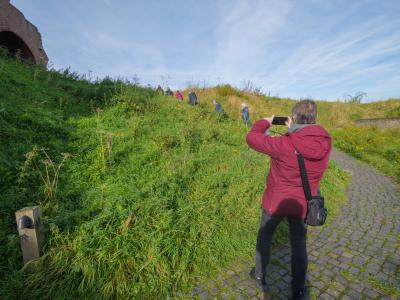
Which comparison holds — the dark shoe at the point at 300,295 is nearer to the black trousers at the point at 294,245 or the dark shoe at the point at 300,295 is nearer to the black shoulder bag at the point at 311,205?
the black trousers at the point at 294,245

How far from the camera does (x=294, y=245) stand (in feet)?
8.27

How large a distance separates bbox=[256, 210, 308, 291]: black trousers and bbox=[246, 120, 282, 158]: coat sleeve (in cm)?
72

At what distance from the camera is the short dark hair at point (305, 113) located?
2.30 metres

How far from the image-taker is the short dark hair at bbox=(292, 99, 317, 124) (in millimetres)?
2303

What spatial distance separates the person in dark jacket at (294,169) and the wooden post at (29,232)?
99.4 inches

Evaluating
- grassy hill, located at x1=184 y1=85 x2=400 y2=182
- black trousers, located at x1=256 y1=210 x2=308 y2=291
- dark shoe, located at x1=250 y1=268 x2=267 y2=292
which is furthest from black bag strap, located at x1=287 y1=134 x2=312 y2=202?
grassy hill, located at x1=184 y1=85 x2=400 y2=182

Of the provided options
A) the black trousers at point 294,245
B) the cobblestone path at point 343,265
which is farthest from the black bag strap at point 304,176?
the cobblestone path at point 343,265

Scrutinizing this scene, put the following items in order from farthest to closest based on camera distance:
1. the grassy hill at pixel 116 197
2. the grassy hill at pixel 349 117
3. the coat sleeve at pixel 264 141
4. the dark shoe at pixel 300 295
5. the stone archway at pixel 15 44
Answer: the grassy hill at pixel 349 117
the stone archway at pixel 15 44
the grassy hill at pixel 116 197
the dark shoe at pixel 300 295
the coat sleeve at pixel 264 141

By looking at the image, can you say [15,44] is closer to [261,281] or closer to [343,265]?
[261,281]

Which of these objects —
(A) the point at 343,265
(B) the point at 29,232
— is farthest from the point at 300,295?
(B) the point at 29,232

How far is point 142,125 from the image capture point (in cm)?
735

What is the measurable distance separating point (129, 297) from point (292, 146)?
7.95ft

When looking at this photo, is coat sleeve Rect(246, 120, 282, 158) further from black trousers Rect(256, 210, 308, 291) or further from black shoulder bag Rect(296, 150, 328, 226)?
black trousers Rect(256, 210, 308, 291)

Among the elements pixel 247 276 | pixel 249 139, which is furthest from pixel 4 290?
pixel 249 139
